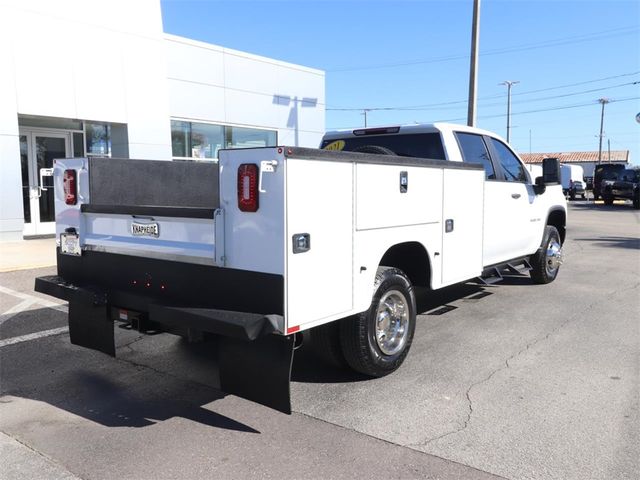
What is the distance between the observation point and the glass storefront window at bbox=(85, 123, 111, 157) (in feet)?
47.6

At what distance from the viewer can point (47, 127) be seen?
1398 centimetres

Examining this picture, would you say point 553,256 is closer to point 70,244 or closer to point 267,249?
point 267,249

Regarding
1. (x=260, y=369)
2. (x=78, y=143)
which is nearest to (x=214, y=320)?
(x=260, y=369)

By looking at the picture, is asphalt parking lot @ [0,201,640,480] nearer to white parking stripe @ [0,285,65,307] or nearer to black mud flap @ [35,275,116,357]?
black mud flap @ [35,275,116,357]

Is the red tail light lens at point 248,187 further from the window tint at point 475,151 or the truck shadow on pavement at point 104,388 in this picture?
the window tint at point 475,151

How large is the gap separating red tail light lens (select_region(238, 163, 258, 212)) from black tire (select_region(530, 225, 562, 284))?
227 inches

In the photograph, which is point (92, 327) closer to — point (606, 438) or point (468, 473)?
point (468, 473)

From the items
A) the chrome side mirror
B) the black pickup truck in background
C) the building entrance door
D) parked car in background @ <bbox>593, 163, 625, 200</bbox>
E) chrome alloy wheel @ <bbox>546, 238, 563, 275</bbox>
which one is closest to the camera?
the chrome side mirror

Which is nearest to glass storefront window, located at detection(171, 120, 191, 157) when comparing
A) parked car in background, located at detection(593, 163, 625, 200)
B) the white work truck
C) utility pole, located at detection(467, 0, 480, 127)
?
utility pole, located at detection(467, 0, 480, 127)

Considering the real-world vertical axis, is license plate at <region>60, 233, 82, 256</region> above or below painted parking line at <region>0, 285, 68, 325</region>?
above

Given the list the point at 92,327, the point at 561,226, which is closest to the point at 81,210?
the point at 92,327

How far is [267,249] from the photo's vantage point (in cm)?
344

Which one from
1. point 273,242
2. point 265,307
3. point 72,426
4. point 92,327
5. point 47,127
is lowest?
point 72,426

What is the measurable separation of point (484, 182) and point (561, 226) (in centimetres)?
363
